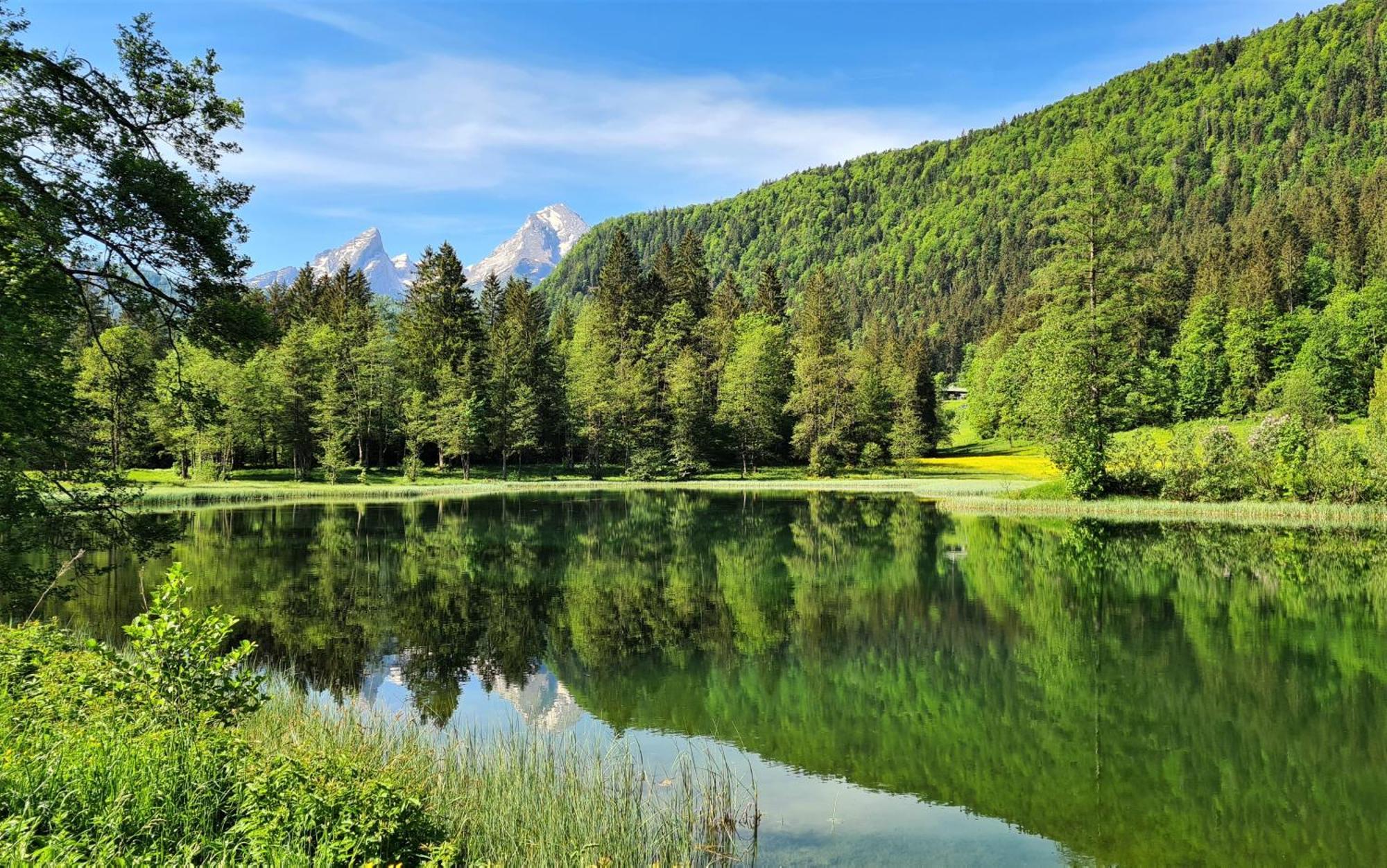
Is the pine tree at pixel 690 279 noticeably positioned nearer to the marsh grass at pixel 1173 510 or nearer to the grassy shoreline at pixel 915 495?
the grassy shoreline at pixel 915 495

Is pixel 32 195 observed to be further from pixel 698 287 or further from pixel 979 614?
pixel 698 287

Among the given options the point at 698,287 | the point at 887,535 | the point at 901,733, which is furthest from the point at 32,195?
the point at 698,287

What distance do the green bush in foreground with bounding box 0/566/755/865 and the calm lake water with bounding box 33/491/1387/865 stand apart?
5.01ft

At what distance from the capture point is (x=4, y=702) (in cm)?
611

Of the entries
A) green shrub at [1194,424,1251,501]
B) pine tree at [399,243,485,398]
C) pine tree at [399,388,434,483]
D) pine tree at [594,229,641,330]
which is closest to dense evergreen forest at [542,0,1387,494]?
green shrub at [1194,424,1251,501]

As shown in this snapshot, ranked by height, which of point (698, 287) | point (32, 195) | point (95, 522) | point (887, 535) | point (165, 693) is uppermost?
point (698, 287)

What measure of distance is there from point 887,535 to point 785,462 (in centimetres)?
4558

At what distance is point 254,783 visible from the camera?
17.3 feet

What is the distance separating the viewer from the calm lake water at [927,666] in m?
8.08

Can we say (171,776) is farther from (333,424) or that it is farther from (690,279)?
(690,279)

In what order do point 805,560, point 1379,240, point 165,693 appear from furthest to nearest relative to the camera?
point 1379,240 → point 805,560 → point 165,693

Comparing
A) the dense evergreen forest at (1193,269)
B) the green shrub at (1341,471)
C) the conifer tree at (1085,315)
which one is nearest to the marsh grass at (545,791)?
the green shrub at (1341,471)

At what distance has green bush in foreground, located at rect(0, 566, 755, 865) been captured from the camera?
4742 mm

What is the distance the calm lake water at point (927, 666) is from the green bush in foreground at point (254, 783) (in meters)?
1.53
